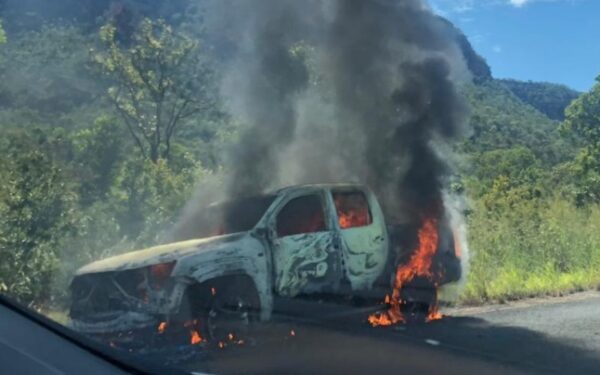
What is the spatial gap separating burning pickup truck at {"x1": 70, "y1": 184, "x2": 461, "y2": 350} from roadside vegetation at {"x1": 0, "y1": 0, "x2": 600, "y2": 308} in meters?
0.36

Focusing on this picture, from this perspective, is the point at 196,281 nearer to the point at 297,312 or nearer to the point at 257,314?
the point at 257,314

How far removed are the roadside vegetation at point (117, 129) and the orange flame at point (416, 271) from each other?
2.01 ft

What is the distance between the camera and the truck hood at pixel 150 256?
4.79 metres

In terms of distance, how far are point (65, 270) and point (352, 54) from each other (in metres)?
3.34

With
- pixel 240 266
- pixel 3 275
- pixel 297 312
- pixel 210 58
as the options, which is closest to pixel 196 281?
pixel 240 266

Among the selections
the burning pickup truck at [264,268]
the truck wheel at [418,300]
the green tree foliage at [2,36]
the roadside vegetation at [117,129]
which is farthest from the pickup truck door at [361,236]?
the green tree foliage at [2,36]

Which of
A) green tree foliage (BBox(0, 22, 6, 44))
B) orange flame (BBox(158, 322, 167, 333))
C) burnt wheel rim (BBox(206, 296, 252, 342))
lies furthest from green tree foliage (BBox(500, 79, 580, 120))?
green tree foliage (BBox(0, 22, 6, 44))

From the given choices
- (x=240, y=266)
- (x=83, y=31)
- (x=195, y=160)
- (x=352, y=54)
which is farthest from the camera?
(x=352, y=54)

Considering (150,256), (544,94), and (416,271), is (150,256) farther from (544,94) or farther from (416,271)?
(544,94)

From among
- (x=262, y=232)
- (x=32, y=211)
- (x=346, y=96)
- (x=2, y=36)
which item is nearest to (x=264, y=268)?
(x=262, y=232)

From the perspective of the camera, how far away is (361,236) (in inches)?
234

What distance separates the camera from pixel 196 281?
15.8 ft

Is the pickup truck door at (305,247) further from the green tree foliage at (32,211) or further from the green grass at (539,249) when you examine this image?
the green grass at (539,249)

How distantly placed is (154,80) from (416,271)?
289 cm
